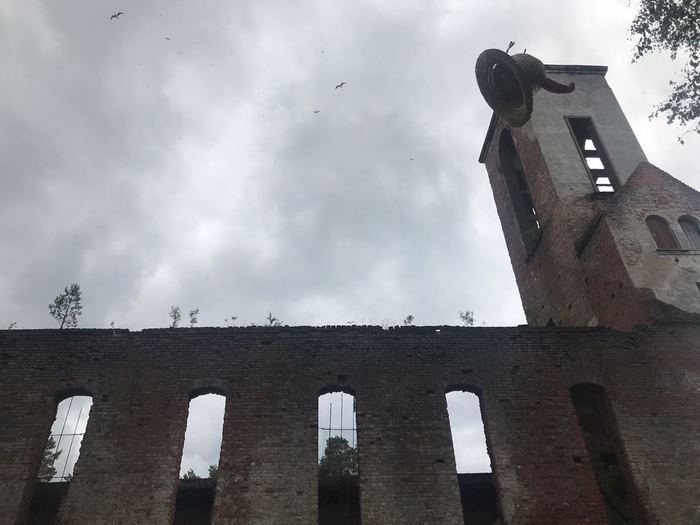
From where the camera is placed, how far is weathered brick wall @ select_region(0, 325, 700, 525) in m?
8.59

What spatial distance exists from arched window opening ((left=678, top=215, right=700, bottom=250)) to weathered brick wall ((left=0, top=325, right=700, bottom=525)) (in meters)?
2.87

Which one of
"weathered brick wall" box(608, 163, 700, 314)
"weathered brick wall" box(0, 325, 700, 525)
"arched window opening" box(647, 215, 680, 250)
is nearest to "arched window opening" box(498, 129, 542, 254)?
"weathered brick wall" box(608, 163, 700, 314)

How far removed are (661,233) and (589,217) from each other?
6.49 feet

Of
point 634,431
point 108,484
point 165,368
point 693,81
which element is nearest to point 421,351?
point 634,431

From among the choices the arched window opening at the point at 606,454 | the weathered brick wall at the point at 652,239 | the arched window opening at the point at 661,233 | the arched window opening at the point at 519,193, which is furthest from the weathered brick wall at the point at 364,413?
the arched window opening at the point at 519,193

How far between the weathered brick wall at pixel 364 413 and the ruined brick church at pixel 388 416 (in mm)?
25

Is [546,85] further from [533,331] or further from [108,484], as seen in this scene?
[108,484]

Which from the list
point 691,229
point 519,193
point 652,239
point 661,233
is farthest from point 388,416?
point 519,193

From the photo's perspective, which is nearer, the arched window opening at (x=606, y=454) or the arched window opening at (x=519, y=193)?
the arched window opening at (x=606, y=454)

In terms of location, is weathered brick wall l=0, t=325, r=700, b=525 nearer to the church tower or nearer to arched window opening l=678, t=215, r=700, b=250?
the church tower

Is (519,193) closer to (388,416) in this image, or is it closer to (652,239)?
(652,239)

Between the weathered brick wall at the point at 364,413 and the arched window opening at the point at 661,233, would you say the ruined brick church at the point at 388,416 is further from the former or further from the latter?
the arched window opening at the point at 661,233

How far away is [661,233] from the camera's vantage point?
12766mm

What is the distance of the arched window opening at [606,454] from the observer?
9016mm
